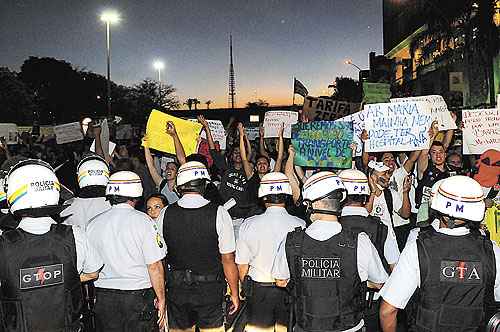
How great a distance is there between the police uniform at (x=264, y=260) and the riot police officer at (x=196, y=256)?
0.18 metres

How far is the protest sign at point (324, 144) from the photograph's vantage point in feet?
29.7

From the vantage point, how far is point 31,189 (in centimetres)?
458

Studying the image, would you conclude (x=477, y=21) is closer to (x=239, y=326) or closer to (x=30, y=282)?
(x=239, y=326)

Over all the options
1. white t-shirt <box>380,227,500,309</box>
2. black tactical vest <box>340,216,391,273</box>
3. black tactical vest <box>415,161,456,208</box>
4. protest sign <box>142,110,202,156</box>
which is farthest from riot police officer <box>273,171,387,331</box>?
protest sign <box>142,110,202,156</box>

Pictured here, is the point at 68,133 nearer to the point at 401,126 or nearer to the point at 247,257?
the point at 401,126

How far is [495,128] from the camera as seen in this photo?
8789mm

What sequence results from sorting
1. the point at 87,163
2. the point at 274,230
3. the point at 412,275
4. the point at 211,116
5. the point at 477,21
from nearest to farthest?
the point at 412,275 < the point at 274,230 < the point at 87,163 < the point at 477,21 < the point at 211,116

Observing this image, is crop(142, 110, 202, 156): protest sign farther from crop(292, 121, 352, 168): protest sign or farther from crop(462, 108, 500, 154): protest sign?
crop(462, 108, 500, 154): protest sign

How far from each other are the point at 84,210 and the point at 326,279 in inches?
125

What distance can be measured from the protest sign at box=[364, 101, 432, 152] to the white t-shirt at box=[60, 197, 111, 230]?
14.2 feet

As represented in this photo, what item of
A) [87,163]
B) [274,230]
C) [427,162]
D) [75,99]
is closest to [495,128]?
[427,162]

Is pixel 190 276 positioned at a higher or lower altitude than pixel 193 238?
lower

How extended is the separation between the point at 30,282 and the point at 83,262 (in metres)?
0.48

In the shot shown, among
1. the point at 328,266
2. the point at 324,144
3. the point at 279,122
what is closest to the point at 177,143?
the point at 324,144
